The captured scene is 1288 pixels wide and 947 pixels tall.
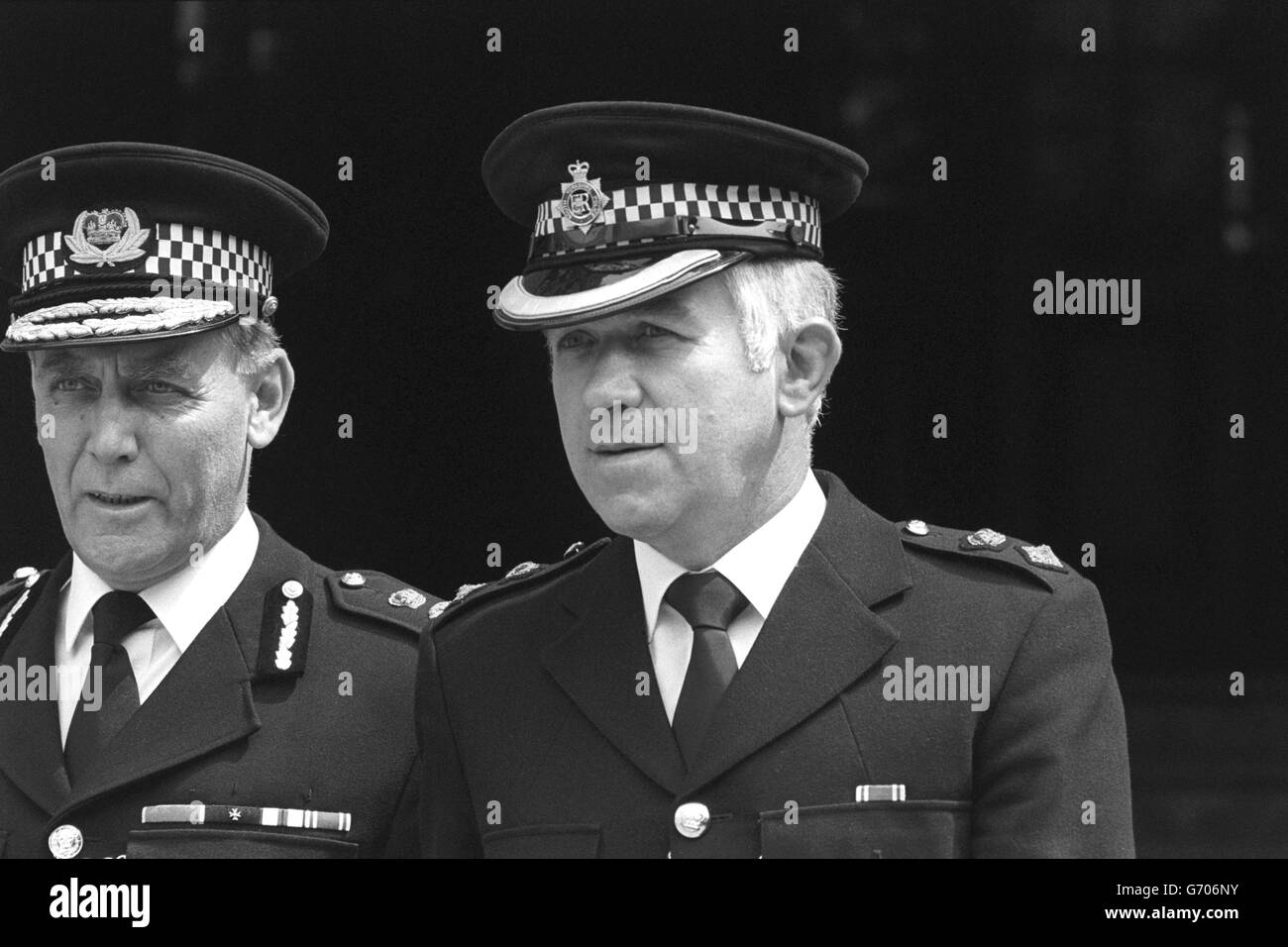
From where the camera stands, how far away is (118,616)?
3984 mm

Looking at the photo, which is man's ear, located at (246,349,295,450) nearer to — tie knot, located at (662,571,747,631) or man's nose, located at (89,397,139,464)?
man's nose, located at (89,397,139,464)

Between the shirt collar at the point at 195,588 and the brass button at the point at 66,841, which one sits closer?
the brass button at the point at 66,841

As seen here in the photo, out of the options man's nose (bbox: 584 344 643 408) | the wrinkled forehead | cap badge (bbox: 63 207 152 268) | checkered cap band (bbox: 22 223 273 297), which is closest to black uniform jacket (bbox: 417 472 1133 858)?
man's nose (bbox: 584 344 643 408)

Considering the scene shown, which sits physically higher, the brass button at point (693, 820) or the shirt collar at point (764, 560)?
the shirt collar at point (764, 560)

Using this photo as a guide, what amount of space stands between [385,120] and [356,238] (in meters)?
0.35

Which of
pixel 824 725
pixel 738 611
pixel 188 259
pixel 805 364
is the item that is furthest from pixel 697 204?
pixel 188 259

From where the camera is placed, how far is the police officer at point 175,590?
389 cm

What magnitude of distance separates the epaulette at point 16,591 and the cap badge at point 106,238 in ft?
2.65

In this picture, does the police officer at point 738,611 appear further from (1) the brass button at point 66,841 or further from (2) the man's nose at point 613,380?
(1) the brass button at point 66,841

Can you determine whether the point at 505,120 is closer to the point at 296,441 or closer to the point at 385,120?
the point at 385,120

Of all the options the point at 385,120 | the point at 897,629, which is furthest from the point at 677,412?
the point at 385,120

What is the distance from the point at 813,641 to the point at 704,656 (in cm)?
23

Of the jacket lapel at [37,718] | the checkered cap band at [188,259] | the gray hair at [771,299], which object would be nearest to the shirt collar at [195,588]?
the jacket lapel at [37,718]

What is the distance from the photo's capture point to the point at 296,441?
4.21m
